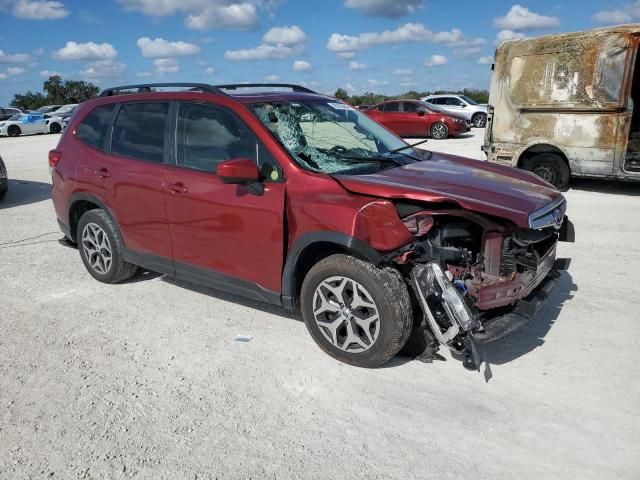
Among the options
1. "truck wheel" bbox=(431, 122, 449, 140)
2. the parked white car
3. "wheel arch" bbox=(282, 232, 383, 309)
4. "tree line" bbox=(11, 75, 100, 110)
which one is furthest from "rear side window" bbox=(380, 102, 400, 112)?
"tree line" bbox=(11, 75, 100, 110)

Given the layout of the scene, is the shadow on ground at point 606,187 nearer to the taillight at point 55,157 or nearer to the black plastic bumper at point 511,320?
the black plastic bumper at point 511,320

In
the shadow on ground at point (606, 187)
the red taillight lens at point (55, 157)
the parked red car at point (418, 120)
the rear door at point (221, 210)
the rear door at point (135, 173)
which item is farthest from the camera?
the parked red car at point (418, 120)

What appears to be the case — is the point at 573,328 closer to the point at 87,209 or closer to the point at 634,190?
the point at 87,209

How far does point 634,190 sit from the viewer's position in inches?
389

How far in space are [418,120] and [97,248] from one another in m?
17.8

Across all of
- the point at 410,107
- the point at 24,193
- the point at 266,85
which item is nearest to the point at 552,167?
the point at 266,85

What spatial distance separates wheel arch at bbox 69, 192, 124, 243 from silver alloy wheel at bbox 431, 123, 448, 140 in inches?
677

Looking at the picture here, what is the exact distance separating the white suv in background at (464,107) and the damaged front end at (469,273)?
22029mm

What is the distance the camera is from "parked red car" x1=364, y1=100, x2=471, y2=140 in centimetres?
2067

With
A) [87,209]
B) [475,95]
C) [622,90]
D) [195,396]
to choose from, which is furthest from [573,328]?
[475,95]

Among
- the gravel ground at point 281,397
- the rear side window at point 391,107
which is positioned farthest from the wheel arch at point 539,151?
the rear side window at point 391,107

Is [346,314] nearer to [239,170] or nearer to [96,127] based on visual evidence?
[239,170]

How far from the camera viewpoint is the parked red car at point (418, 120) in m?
20.7

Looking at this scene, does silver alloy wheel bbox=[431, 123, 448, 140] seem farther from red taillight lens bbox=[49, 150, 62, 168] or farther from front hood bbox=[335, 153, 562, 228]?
red taillight lens bbox=[49, 150, 62, 168]
